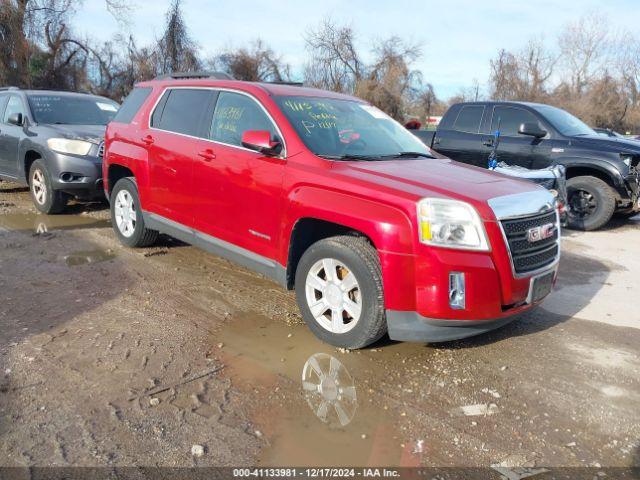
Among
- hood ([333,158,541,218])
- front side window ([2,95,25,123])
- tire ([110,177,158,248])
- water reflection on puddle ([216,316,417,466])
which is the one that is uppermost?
front side window ([2,95,25,123])

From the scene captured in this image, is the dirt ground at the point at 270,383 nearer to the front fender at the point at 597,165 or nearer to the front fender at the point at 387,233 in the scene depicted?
the front fender at the point at 387,233

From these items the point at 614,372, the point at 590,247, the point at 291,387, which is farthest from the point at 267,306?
the point at 590,247

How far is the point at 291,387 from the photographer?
3.21 meters

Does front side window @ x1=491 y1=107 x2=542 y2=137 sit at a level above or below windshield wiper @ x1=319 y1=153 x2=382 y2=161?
above

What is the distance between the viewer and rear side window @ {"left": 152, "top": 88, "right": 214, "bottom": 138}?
4.82m

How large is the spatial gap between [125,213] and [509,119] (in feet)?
20.4

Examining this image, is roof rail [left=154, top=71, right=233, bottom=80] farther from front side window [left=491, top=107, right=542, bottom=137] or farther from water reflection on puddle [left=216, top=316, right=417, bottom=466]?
front side window [left=491, top=107, right=542, bottom=137]

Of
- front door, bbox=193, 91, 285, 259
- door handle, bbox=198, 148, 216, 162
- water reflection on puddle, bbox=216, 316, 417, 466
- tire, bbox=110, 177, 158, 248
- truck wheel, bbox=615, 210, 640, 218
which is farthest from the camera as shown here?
truck wheel, bbox=615, 210, 640, 218

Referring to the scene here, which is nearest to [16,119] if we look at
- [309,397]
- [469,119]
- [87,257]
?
[87,257]

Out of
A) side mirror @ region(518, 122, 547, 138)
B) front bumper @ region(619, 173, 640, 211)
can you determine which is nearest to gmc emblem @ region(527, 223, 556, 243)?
side mirror @ region(518, 122, 547, 138)

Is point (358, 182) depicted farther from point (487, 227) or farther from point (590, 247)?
point (590, 247)

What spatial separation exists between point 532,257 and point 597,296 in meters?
2.03

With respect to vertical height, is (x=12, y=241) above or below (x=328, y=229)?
below

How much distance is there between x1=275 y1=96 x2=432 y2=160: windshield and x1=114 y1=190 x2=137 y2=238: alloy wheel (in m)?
2.44
